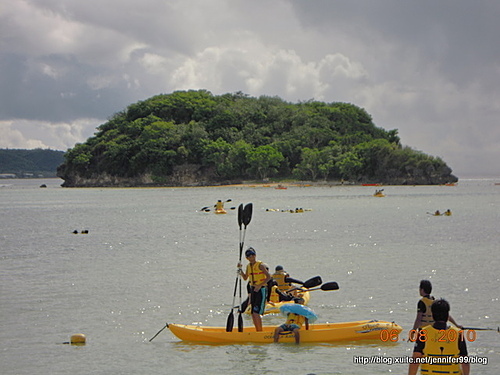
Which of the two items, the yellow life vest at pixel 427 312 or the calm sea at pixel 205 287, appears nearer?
the yellow life vest at pixel 427 312

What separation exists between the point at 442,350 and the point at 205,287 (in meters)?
16.7

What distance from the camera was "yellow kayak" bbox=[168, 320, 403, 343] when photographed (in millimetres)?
17156

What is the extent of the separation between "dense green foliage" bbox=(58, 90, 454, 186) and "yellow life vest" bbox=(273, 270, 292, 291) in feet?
462

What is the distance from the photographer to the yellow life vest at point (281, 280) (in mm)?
20156

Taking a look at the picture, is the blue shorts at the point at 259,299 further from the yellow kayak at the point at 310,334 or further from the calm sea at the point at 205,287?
the calm sea at the point at 205,287

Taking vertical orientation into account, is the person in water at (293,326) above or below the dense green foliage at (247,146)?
below

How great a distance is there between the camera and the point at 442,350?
9.51 m

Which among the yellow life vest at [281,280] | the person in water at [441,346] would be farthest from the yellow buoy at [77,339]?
the person in water at [441,346]

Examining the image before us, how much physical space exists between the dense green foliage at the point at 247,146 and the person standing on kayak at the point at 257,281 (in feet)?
472

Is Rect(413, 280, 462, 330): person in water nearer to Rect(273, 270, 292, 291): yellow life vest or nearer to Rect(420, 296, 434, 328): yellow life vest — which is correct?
Rect(420, 296, 434, 328): yellow life vest

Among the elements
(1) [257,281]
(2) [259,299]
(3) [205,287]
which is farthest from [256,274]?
(3) [205,287]

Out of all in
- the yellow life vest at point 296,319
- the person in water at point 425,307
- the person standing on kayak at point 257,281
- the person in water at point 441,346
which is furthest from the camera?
the yellow life vest at point 296,319

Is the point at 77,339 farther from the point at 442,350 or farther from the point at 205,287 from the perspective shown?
the point at 442,350

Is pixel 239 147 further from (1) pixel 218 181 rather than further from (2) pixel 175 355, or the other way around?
(2) pixel 175 355
